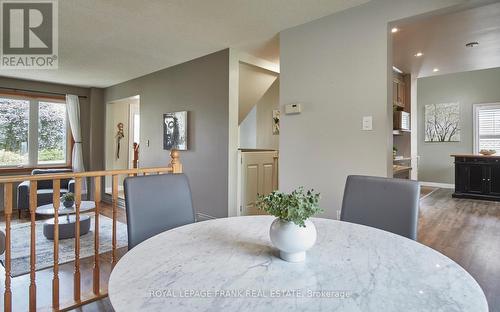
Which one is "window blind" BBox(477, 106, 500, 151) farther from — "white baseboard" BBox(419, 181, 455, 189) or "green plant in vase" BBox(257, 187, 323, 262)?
"green plant in vase" BBox(257, 187, 323, 262)

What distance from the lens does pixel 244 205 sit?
3.86 metres

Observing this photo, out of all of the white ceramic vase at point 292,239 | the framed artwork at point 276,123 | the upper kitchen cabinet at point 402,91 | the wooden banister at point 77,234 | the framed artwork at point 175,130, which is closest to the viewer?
the white ceramic vase at point 292,239

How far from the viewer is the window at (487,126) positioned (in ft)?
21.0

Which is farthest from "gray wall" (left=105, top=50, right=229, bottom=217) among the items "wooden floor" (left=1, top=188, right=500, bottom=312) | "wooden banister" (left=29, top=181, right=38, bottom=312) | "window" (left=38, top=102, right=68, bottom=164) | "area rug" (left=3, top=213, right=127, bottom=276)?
"window" (left=38, top=102, right=68, bottom=164)

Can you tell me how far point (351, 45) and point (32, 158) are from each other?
5.86 meters

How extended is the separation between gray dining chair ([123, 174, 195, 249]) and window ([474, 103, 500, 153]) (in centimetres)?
754

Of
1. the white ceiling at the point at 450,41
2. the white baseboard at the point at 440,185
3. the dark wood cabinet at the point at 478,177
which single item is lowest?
the white baseboard at the point at 440,185

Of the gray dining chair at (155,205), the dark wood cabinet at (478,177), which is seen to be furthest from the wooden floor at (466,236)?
the gray dining chair at (155,205)

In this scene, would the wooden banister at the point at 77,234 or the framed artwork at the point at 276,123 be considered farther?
the framed artwork at the point at 276,123

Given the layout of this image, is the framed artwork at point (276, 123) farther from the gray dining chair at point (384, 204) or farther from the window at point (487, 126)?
the window at point (487, 126)

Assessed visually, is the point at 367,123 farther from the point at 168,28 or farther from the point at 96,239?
the point at 96,239

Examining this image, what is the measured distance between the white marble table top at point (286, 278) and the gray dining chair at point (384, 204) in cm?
29

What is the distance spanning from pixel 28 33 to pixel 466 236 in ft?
→ 17.7

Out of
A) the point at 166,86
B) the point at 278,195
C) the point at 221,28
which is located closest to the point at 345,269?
the point at 278,195
